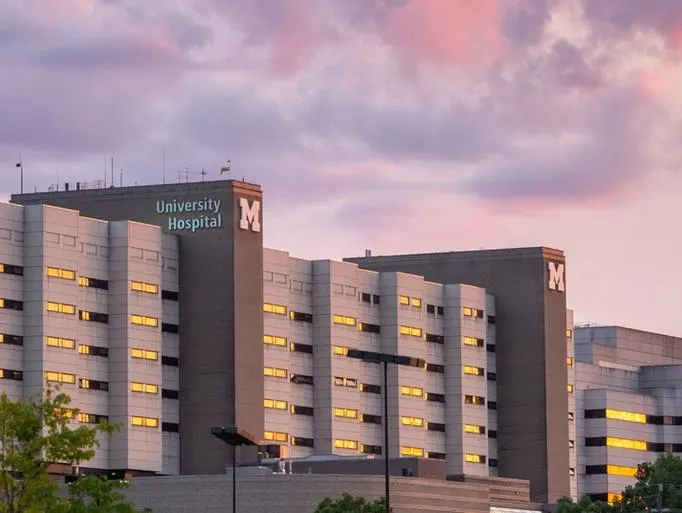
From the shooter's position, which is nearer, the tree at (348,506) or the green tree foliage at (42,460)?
the green tree foliage at (42,460)

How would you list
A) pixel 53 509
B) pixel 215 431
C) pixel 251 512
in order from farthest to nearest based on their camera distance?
1. pixel 251 512
2. pixel 215 431
3. pixel 53 509

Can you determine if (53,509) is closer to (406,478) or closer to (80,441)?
(80,441)

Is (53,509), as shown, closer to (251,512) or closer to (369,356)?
(369,356)

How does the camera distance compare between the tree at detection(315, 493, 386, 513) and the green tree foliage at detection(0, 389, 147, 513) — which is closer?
the green tree foliage at detection(0, 389, 147, 513)

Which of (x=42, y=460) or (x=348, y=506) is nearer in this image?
(x=42, y=460)

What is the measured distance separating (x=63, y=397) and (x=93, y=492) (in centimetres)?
548

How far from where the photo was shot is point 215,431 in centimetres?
13862

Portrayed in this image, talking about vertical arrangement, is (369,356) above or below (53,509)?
above

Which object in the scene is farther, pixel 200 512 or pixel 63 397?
pixel 200 512

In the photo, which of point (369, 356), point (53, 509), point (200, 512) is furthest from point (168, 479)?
point (53, 509)

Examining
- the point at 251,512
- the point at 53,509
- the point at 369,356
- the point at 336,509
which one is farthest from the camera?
the point at 251,512

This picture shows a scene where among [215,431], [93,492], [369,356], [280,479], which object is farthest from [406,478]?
[93,492]

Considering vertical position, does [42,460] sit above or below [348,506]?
above

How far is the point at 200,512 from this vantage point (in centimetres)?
18750
